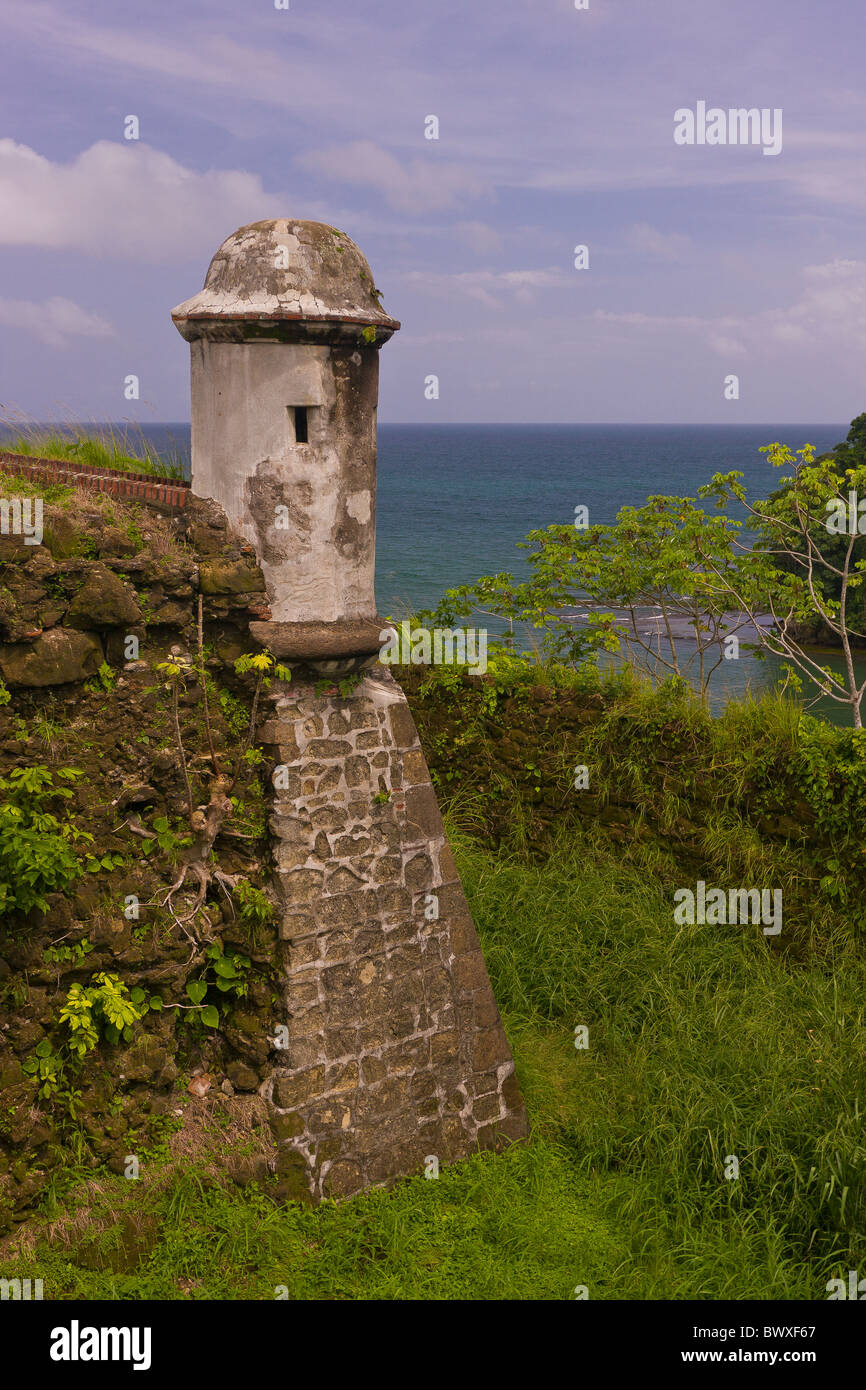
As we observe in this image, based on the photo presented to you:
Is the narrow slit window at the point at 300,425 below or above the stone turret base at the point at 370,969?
above

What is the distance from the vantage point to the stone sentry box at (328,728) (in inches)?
213

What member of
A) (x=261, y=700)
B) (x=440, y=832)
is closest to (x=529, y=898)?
(x=440, y=832)

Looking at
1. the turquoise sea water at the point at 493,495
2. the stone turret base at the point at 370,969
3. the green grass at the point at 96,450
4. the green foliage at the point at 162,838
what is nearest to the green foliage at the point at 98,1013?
the green foliage at the point at 162,838

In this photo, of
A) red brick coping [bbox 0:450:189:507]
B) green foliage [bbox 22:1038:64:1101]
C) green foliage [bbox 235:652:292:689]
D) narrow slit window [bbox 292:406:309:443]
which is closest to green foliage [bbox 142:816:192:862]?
green foliage [bbox 235:652:292:689]

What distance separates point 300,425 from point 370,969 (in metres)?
3.21

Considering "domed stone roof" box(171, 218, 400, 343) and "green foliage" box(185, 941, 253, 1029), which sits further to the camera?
"green foliage" box(185, 941, 253, 1029)

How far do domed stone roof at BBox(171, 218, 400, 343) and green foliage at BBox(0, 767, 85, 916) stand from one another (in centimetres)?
255

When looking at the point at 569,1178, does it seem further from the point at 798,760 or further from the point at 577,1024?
the point at 798,760

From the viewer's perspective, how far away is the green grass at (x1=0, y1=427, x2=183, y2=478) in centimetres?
671

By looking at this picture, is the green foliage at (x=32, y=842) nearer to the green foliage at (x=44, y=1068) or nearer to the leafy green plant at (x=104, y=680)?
the leafy green plant at (x=104, y=680)

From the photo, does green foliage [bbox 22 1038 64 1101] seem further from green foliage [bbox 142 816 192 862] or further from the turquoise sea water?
the turquoise sea water

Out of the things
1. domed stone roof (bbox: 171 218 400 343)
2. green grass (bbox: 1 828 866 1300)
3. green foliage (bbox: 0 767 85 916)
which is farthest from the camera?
domed stone roof (bbox: 171 218 400 343)

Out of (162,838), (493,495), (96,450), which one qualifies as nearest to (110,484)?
(96,450)

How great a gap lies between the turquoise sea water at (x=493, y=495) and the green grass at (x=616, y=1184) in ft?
12.7
